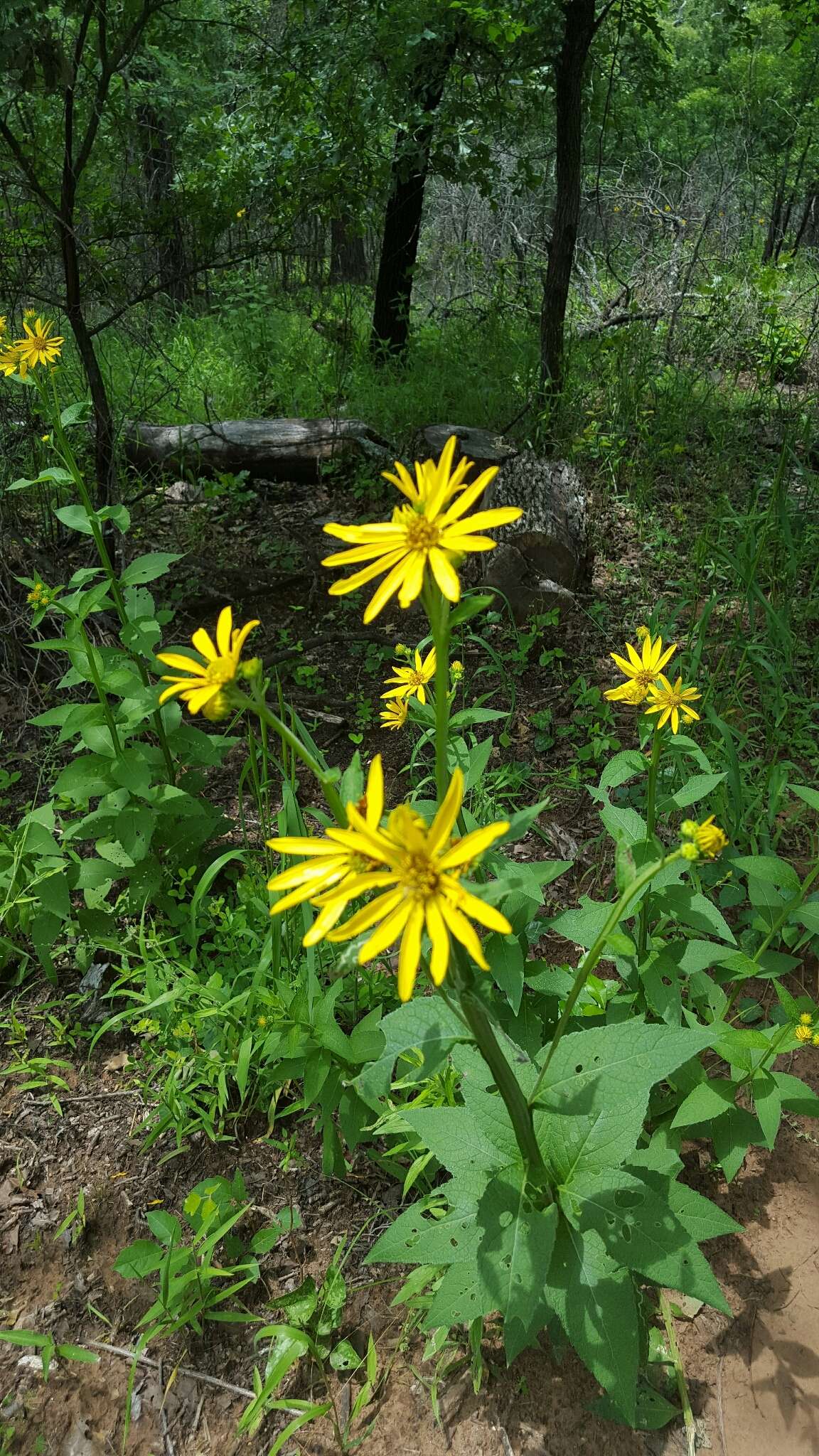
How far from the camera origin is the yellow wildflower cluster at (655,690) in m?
1.57

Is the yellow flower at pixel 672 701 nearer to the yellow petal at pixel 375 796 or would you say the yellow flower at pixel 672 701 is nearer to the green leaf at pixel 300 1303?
the yellow petal at pixel 375 796

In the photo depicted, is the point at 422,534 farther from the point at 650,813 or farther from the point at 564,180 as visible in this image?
the point at 564,180

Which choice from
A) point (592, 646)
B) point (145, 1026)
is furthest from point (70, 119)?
point (145, 1026)

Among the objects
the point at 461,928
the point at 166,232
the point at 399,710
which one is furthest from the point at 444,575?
the point at 166,232

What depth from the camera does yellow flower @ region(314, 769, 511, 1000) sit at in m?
0.78

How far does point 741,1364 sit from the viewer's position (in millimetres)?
1403

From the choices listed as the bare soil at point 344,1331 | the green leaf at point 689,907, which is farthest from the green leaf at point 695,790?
the bare soil at point 344,1331

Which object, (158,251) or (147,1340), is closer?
(147,1340)

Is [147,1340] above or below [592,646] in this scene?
below

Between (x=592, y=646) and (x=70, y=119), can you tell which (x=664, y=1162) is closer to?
(x=592, y=646)

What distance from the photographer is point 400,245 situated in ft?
18.4

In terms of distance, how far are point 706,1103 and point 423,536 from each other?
1059mm

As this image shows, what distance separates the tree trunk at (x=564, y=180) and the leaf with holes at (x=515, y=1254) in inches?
150

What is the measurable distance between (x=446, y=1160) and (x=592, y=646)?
2281 mm
